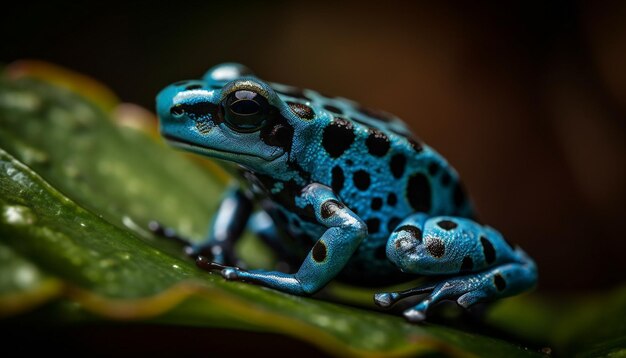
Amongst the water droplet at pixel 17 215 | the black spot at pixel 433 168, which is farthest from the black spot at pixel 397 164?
the water droplet at pixel 17 215

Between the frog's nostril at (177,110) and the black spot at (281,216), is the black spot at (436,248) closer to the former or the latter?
the black spot at (281,216)

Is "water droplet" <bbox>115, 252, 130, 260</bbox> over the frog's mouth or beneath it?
beneath

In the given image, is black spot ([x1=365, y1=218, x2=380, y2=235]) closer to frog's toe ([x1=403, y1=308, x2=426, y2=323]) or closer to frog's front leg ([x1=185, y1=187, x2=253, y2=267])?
frog's toe ([x1=403, y1=308, x2=426, y2=323])

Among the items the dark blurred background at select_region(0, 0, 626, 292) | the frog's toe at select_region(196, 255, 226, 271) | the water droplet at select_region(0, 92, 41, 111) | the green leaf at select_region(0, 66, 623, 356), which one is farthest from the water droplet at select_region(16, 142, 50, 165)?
the dark blurred background at select_region(0, 0, 626, 292)

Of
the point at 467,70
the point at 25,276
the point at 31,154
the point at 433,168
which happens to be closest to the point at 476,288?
the point at 433,168

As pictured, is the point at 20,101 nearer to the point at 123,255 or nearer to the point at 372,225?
the point at 123,255
